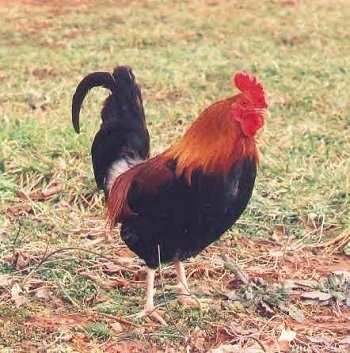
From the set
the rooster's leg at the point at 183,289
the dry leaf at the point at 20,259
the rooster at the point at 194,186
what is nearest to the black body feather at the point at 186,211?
the rooster at the point at 194,186

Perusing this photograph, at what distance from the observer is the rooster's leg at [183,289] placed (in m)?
3.63

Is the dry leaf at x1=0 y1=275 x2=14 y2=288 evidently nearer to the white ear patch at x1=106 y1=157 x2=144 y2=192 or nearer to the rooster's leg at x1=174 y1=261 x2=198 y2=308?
the white ear patch at x1=106 y1=157 x2=144 y2=192

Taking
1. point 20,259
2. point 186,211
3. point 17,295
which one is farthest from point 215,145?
point 20,259

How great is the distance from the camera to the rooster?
322 centimetres

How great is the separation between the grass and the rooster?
0.91 feet

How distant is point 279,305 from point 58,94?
12.7 feet

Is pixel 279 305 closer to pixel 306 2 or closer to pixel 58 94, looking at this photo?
pixel 58 94

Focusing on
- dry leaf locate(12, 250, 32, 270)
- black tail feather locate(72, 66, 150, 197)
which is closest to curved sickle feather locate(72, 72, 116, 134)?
black tail feather locate(72, 66, 150, 197)

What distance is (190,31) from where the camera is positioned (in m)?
9.55

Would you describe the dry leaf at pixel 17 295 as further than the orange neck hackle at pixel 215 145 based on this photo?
Yes

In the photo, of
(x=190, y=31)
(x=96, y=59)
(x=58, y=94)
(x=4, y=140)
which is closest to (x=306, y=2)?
(x=190, y=31)

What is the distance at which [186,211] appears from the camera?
3.27 meters

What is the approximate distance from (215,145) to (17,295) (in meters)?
1.13

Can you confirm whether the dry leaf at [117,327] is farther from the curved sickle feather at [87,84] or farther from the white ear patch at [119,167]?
the curved sickle feather at [87,84]
